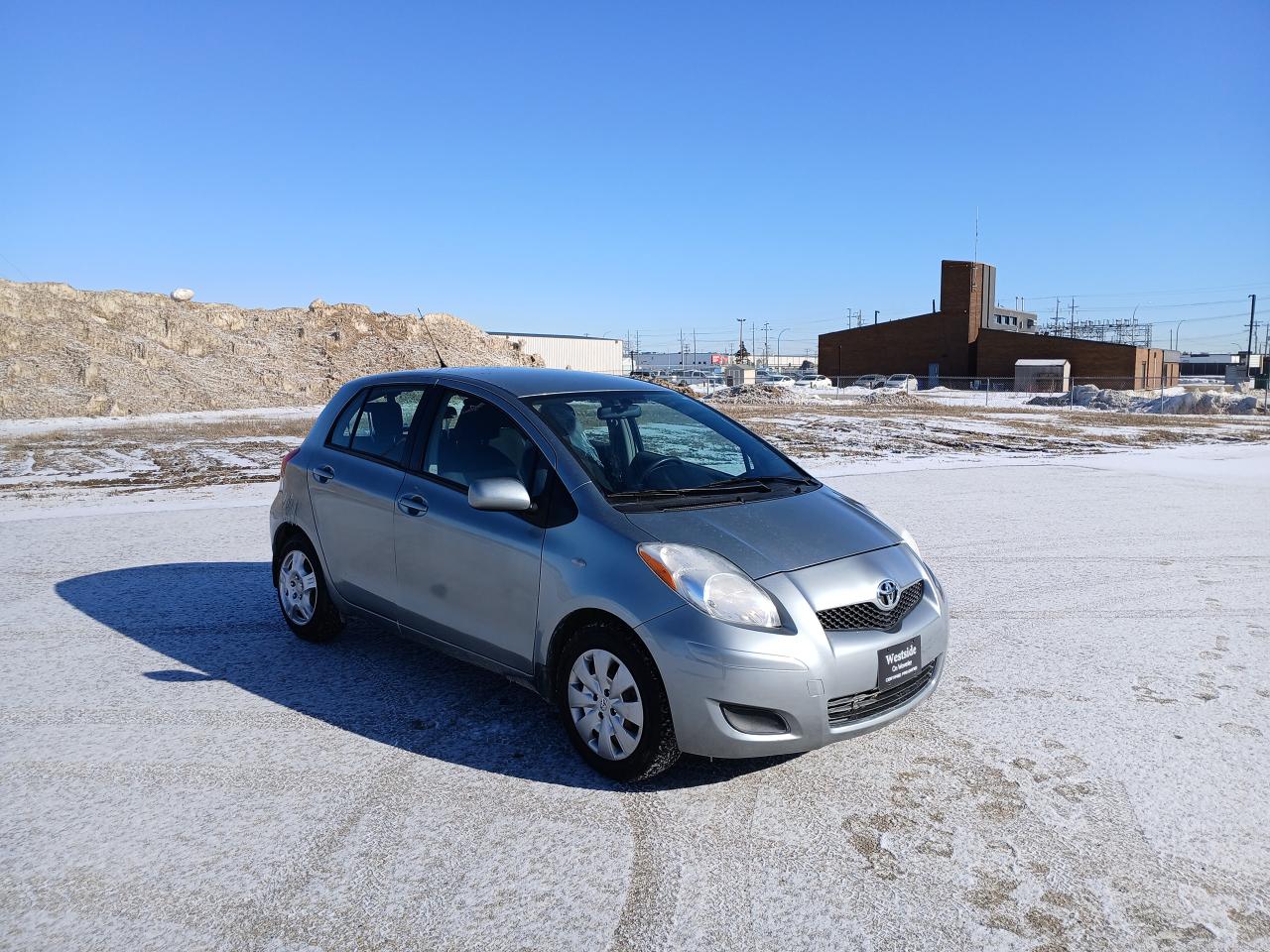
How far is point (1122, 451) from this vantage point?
1997cm

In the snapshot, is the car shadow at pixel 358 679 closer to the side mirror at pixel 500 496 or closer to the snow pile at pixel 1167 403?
the side mirror at pixel 500 496

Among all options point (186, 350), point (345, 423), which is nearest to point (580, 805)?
point (345, 423)

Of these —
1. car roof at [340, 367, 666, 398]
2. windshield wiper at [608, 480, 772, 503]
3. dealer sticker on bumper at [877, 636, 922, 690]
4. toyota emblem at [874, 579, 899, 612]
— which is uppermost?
car roof at [340, 367, 666, 398]

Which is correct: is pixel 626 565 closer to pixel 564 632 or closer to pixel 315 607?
pixel 564 632

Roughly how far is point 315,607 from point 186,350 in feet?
130

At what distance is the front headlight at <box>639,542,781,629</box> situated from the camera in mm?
3551

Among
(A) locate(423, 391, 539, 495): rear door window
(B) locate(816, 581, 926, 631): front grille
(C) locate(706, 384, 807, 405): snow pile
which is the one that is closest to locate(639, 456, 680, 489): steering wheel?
(A) locate(423, 391, 539, 495): rear door window

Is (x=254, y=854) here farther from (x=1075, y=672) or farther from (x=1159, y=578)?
(x=1159, y=578)

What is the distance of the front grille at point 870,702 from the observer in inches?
143

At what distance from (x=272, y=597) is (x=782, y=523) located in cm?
427

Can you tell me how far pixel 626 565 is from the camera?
3.70 metres

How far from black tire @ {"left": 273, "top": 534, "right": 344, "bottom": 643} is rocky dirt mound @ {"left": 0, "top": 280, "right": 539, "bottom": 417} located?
1114 inches

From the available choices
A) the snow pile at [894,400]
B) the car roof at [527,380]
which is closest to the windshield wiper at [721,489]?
the car roof at [527,380]

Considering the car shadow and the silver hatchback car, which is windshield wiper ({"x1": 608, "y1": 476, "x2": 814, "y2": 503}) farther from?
the car shadow
